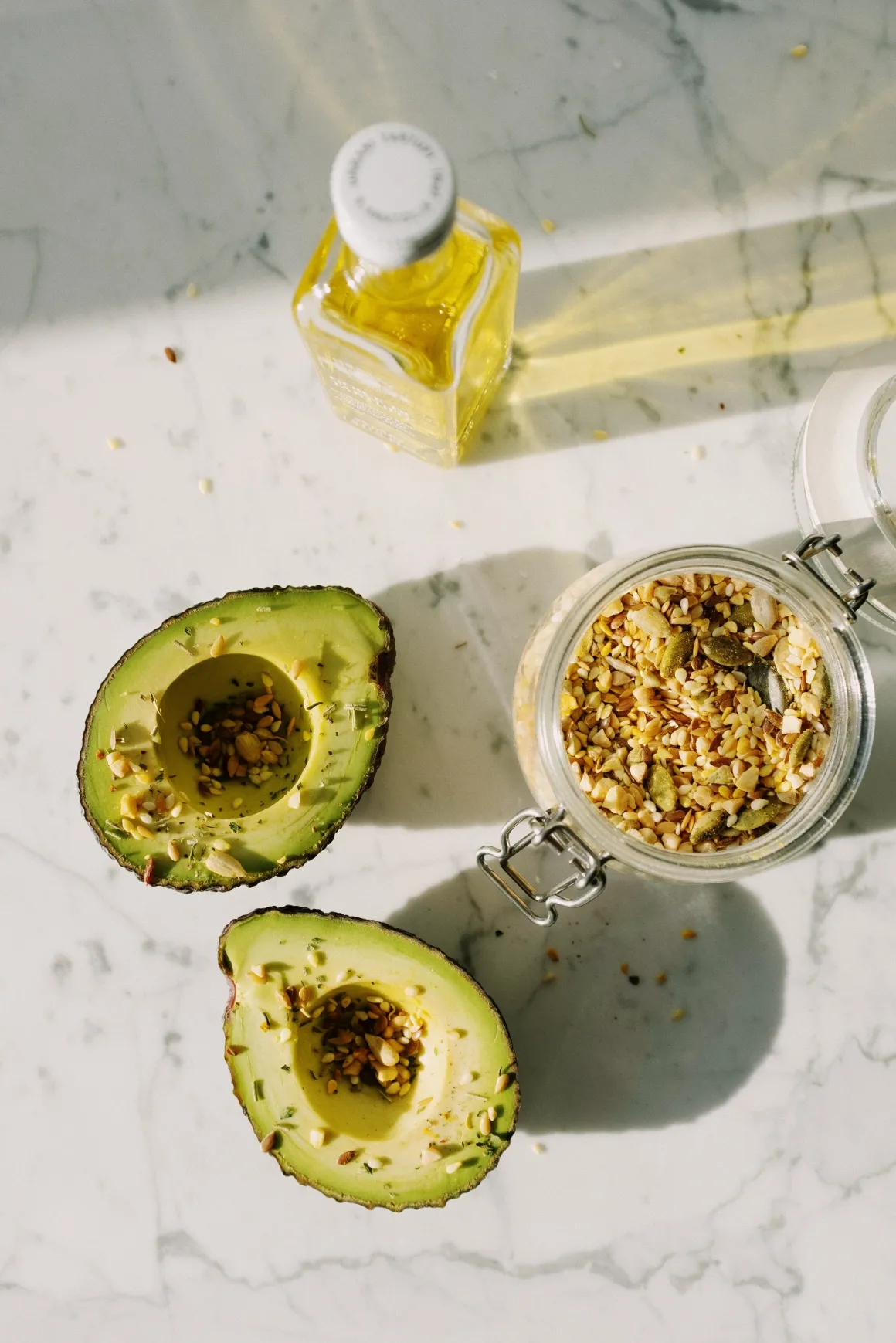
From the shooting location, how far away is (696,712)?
778mm

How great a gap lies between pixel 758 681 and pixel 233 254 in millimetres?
580

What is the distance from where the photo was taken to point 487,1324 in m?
0.90

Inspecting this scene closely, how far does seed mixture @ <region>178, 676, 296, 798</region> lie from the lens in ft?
2.74

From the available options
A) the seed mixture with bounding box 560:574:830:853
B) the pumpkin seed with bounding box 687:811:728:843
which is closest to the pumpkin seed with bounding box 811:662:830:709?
the seed mixture with bounding box 560:574:830:853

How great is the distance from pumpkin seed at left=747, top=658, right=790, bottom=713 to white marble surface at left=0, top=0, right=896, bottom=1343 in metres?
0.16

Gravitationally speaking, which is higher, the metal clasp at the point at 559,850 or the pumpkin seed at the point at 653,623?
the pumpkin seed at the point at 653,623

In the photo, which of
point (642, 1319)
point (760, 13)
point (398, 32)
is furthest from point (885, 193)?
point (642, 1319)

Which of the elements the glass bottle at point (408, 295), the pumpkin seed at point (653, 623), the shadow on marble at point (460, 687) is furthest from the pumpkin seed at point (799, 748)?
the glass bottle at point (408, 295)

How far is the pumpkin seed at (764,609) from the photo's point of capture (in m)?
0.78

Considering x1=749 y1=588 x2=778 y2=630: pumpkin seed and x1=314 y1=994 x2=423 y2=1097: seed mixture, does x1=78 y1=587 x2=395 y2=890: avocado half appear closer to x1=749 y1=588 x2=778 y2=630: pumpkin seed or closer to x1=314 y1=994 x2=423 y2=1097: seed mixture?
x1=314 y1=994 x2=423 y2=1097: seed mixture

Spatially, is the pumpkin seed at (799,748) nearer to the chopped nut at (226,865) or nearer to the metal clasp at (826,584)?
the metal clasp at (826,584)

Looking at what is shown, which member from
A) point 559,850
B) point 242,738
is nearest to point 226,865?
point 242,738

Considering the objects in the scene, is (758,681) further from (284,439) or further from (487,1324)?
(487,1324)

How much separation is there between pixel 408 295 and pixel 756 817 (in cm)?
44
